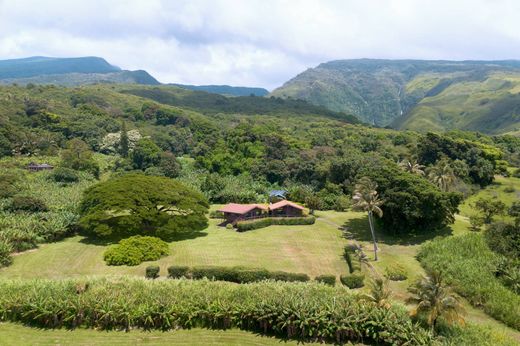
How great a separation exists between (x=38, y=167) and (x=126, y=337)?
78.0 metres

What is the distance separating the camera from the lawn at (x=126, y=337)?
3256 cm

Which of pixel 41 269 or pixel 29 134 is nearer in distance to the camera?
pixel 41 269

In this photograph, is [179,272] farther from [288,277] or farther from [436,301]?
[436,301]

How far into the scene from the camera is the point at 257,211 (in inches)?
2736

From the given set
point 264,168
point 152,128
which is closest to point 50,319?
point 264,168

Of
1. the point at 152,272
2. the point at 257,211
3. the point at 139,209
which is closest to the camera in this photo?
the point at 152,272

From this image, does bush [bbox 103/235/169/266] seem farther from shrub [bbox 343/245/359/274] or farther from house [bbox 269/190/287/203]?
house [bbox 269/190/287/203]

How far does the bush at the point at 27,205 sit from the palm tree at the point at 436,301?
58040 mm

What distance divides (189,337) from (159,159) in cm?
8271

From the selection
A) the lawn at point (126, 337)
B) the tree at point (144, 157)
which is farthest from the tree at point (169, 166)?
the lawn at point (126, 337)

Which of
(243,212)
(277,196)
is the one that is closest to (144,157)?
(277,196)

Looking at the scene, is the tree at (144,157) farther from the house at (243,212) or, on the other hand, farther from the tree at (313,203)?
the tree at (313,203)

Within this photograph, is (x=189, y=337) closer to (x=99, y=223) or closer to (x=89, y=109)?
(x=99, y=223)

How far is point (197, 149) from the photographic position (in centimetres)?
12988
